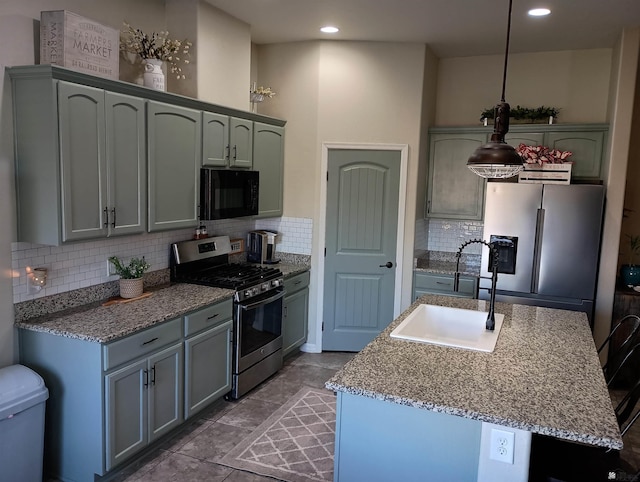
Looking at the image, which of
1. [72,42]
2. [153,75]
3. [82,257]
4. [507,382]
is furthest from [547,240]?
[72,42]

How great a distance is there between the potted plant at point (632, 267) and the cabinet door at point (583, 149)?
2.34ft

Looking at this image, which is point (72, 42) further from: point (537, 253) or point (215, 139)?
point (537, 253)

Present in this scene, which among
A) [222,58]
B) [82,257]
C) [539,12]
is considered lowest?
[82,257]

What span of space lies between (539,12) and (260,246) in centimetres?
297

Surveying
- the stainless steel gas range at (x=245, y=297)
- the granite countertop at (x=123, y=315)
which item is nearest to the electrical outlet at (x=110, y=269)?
the granite countertop at (x=123, y=315)

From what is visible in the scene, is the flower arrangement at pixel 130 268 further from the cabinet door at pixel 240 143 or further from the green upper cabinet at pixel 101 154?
the cabinet door at pixel 240 143

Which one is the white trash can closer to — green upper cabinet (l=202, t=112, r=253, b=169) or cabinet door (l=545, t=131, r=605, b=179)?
green upper cabinet (l=202, t=112, r=253, b=169)

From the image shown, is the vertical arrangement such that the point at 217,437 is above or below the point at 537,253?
below

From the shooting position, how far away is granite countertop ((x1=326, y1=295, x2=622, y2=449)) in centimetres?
178

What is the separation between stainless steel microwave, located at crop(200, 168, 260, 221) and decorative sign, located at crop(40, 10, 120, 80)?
3.49ft

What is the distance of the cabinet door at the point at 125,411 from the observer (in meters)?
2.68

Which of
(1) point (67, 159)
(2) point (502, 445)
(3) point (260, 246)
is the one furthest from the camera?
(3) point (260, 246)

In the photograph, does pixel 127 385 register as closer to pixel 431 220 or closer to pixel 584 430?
pixel 584 430

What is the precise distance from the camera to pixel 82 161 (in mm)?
2781
